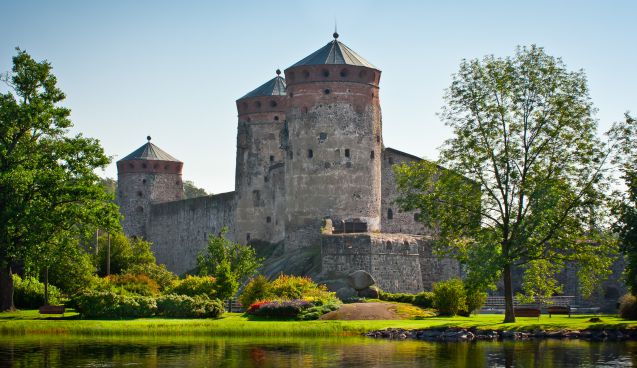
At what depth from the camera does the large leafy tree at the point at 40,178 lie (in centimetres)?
4209

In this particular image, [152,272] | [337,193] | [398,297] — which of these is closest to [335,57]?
[337,193]

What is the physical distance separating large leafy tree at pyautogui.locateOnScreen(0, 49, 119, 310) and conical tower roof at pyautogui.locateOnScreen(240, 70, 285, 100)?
92.8 feet

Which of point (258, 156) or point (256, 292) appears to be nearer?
point (256, 292)

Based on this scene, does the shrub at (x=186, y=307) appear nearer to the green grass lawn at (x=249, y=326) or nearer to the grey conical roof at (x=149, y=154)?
the green grass lawn at (x=249, y=326)

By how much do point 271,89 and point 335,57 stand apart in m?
13.0

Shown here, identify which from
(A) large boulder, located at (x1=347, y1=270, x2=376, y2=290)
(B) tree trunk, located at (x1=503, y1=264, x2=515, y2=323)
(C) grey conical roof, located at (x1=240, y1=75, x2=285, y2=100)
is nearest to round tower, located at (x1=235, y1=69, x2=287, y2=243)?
(C) grey conical roof, located at (x1=240, y1=75, x2=285, y2=100)

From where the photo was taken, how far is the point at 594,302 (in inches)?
2183

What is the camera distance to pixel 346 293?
48500 mm

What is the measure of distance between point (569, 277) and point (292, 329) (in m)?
25.2

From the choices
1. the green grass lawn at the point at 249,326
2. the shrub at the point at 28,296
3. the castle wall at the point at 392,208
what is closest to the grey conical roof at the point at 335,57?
the castle wall at the point at 392,208

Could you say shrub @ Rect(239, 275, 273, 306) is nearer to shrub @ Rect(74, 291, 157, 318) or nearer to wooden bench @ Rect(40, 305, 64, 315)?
shrub @ Rect(74, 291, 157, 318)

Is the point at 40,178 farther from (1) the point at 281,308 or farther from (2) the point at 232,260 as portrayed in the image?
(2) the point at 232,260

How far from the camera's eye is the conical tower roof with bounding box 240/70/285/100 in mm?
72000

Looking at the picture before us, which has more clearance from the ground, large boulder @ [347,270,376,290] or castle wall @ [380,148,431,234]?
castle wall @ [380,148,431,234]
